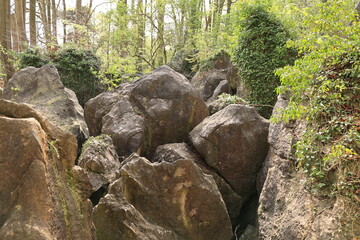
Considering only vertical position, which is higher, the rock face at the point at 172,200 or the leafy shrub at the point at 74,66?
the leafy shrub at the point at 74,66

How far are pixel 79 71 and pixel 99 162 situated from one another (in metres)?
7.47

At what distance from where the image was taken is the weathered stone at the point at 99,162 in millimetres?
7227

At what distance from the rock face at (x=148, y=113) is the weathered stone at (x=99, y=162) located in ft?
3.22

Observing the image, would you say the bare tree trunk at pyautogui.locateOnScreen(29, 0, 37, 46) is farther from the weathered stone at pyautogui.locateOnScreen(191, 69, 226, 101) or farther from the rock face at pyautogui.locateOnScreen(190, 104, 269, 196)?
the rock face at pyautogui.locateOnScreen(190, 104, 269, 196)

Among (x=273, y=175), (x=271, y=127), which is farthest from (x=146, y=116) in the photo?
(x=273, y=175)

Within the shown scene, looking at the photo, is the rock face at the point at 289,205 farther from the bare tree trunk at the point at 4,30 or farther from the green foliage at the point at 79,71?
the bare tree trunk at the point at 4,30

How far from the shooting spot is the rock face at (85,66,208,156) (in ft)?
30.0

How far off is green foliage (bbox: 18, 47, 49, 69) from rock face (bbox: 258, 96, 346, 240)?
1040cm

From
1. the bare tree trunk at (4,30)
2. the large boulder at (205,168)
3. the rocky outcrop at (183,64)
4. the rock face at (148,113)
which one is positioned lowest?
the large boulder at (205,168)

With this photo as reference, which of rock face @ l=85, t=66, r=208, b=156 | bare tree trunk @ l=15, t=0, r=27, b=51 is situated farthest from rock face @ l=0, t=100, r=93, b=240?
bare tree trunk @ l=15, t=0, r=27, b=51

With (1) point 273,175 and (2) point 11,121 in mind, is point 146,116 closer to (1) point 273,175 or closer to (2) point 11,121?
(1) point 273,175

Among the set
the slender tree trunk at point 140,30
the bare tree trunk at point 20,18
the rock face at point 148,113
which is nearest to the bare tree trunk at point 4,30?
the bare tree trunk at point 20,18

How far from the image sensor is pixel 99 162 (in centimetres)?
745

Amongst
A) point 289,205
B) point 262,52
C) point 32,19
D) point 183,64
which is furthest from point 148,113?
point 32,19
